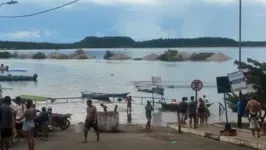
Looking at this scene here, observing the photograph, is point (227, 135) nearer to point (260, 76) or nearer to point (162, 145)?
point (162, 145)

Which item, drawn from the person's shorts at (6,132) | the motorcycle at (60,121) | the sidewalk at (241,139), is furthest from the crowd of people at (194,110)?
the person's shorts at (6,132)

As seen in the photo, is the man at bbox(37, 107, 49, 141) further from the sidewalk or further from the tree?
the tree

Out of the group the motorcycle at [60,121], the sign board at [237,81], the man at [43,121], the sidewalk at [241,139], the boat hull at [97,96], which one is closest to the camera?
the sidewalk at [241,139]

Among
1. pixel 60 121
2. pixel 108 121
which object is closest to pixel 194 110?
pixel 108 121

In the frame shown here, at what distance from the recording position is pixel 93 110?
1809cm

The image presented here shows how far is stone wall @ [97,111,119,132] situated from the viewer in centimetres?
2458

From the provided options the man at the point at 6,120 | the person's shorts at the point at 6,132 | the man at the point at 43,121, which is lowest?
the man at the point at 43,121

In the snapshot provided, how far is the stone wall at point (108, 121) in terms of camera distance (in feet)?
80.6

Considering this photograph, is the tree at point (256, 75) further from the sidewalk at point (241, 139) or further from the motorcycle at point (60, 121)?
the motorcycle at point (60, 121)

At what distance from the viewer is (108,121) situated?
979 inches

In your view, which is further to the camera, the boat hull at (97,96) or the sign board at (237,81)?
the boat hull at (97,96)

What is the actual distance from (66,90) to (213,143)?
67.3 m

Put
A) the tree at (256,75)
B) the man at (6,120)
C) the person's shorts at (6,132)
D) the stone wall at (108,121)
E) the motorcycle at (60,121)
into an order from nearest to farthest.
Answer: the man at (6,120) < the person's shorts at (6,132) < the stone wall at (108,121) < the motorcycle at (60,121) < the tree at (256,75)

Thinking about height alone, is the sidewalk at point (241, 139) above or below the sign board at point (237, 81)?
below
